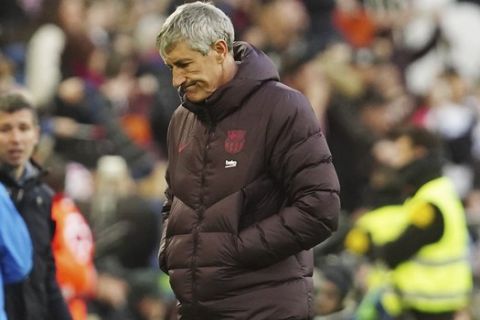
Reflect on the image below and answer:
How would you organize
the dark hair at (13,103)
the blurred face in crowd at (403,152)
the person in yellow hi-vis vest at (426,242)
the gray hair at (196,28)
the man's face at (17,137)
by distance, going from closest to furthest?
the gray hair at (196,28) → the man's face at (17,137) → the dark hair at (13,103) → the person in yellow hi-vis vest at (426,242) → the blurred face in crowd at (403,152)

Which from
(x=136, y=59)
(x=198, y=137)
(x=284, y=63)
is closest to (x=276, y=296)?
(x=198, y=137)

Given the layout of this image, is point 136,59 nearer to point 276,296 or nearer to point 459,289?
point 459,289

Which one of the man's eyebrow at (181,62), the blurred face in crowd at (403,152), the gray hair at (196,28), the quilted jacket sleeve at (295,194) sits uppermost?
the gray hair at (196,28)

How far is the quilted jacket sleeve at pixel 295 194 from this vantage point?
5.67m

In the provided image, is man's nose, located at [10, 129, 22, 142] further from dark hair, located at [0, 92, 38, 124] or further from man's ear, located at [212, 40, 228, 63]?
man's ear, located at [212, 40, 228, 63]

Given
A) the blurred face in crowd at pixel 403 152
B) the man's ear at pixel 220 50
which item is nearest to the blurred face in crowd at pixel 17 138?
the man's ear at pixel 220 50

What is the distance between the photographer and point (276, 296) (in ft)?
18.8

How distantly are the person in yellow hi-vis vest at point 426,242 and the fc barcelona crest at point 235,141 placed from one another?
3911 mm

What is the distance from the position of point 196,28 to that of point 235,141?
0.49 metres

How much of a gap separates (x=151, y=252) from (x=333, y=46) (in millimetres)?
3743

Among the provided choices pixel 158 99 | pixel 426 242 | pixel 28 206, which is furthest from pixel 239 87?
pixel 158 99

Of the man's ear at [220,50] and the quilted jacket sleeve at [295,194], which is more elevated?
the man's ear at [220,50]

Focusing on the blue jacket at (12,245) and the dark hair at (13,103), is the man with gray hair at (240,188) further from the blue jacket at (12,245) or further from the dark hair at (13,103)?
the dark hair at (13,103)

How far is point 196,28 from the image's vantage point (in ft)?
18.5
